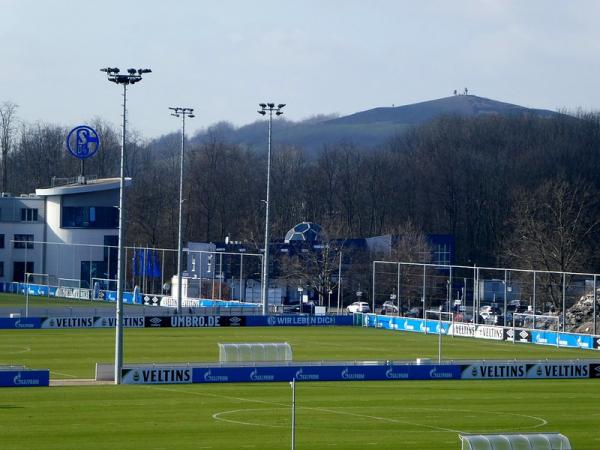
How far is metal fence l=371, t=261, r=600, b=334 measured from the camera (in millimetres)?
70750

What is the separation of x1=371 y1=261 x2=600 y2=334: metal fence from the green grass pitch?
22431mm

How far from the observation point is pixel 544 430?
32719 mm

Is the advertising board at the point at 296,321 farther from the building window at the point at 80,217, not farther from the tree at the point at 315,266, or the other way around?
the building window at the point at 80,217

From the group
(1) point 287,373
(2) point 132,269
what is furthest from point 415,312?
(1) point 287,373

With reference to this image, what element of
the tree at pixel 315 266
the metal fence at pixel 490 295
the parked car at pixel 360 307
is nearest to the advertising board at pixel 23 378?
the metal fence at pixel 490 295

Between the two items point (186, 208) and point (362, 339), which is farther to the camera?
point (186, 208)

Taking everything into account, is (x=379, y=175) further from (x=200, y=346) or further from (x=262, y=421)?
(x=262, y=421)

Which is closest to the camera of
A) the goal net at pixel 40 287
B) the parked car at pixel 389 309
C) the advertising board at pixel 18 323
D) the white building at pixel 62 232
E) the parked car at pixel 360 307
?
the advertising board at pixel 18 323

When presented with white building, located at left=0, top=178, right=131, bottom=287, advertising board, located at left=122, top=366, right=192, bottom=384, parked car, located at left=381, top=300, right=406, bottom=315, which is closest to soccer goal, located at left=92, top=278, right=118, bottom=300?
white building, located at left=0, top=178, right=131, bottom=287

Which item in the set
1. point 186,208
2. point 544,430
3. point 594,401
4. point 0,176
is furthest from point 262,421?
point 0,176

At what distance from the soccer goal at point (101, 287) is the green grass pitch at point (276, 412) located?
44.7 metres

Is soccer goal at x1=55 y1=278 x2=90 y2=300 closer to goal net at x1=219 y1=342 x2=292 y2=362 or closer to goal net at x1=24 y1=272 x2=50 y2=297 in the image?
goal net at x1=24 y1=272 x2=50 y2=297

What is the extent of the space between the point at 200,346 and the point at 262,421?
27874 millimetres

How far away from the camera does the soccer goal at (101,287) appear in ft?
326
